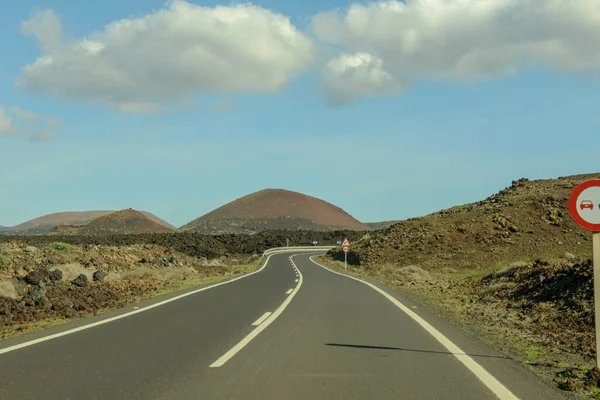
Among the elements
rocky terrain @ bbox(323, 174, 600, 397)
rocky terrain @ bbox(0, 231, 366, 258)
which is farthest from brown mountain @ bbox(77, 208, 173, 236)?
rocky terrain @ bbox(323, 174, 600, 397)

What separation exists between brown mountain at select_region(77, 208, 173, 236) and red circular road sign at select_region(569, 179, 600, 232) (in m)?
124

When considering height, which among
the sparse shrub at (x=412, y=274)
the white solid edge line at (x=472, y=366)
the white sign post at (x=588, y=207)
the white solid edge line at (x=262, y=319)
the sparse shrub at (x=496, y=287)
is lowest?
the sparse shrub at (x=412, y=274)

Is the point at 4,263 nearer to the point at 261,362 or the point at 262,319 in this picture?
the point at 262,319

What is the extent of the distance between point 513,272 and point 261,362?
18317 millimetres

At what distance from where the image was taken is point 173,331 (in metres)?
10.8

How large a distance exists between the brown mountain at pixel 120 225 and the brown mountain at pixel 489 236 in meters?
80.4

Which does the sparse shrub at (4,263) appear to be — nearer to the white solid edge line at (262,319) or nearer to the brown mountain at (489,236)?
the white solid edge line at (262,319)

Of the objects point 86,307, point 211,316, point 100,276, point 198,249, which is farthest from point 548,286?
point 198,249

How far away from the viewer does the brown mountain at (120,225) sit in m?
126

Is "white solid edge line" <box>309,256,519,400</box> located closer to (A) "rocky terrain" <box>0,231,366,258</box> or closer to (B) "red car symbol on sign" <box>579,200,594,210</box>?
(B) "red car symbol on sign" <box>579,200,594,210</box>

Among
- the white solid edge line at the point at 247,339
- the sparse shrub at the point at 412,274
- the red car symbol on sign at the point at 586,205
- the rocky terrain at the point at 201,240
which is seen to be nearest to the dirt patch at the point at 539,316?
the red car symbol on sign at the point at 586,205

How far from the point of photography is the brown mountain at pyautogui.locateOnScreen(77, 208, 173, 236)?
12629 cm

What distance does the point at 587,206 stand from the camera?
702 centimetres

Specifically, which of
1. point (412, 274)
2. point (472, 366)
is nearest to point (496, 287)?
point (472, 366)
